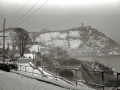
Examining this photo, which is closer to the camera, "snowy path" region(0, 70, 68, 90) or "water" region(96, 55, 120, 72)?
"snowy path" region(0, 70, 68, 90)

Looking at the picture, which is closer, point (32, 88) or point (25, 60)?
point (32, 88)

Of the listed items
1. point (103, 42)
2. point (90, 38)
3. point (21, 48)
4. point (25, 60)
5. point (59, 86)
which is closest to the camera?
point (59, 86)

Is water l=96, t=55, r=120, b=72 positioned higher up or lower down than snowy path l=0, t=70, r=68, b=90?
lower down

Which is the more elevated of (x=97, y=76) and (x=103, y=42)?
(x=103, y=42)

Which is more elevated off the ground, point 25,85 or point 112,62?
point 25,85

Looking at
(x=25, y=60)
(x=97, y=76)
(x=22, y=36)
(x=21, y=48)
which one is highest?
(x=22, y=36)

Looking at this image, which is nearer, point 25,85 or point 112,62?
point 25,85

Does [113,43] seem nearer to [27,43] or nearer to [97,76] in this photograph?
[97,76]

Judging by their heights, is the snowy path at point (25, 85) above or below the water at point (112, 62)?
above

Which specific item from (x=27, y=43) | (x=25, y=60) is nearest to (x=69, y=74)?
(x=25, y=60)

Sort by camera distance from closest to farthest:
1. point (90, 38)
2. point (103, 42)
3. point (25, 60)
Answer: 1. point (25, 60)
2. point (103, 42)
3. point (90, 38)

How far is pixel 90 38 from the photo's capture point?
198m

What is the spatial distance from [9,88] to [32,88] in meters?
1.16

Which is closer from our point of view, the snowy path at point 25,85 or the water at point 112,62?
the snowy path at point 25,85
